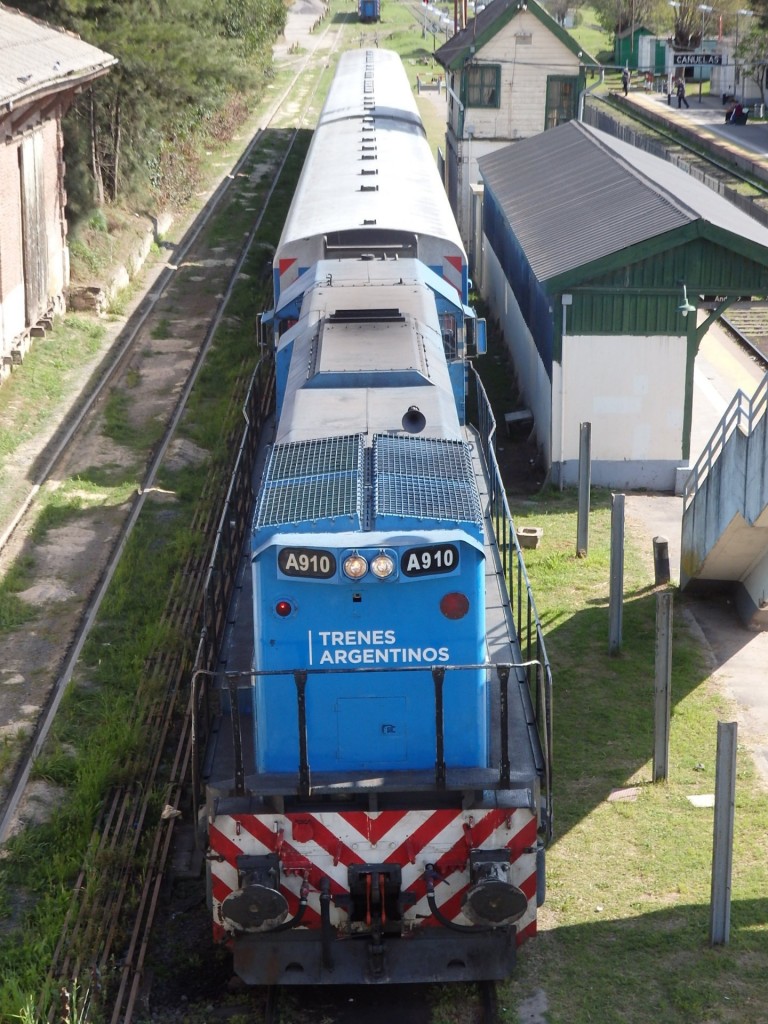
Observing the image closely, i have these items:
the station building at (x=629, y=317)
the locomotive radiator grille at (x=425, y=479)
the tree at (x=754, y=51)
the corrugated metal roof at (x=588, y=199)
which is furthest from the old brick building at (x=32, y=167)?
the tree at (x=754, y=51)

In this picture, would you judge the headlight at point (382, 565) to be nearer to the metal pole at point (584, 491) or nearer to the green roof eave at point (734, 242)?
the metal pole at point (584, 491)

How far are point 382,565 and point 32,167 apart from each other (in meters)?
21.7

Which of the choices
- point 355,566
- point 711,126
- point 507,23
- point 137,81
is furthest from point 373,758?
point 711,126

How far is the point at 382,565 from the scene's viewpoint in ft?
29.0

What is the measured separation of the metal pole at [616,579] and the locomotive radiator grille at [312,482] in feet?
17.6

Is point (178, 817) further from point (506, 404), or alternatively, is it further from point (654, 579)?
point (506, 404)

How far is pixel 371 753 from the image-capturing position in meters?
9.49

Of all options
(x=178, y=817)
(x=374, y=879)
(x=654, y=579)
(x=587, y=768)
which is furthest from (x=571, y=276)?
(x=374, y=879)

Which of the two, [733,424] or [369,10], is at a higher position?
[369,10]

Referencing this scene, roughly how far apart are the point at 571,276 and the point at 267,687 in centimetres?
1179

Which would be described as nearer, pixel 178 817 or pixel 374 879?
pixel 374 879

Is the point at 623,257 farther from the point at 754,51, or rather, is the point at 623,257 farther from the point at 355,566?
the point at 754,51

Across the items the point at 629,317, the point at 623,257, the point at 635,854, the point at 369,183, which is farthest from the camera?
the point at 369,183

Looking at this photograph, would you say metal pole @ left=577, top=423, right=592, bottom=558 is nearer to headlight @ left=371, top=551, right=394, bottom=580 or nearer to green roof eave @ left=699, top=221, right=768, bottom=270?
green roof eave @ left=699, top=221, right=768, bottom=270
